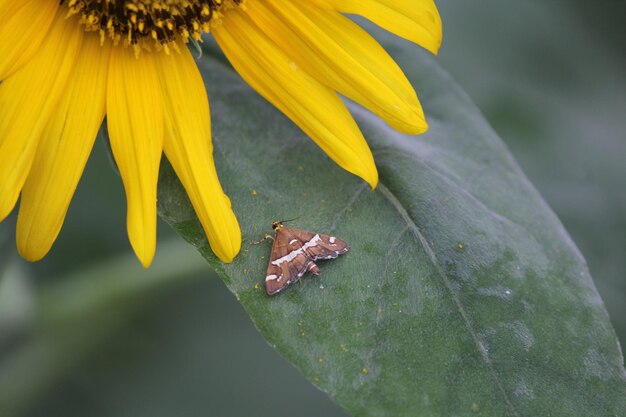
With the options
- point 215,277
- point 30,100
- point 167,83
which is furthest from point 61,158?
point 215,277

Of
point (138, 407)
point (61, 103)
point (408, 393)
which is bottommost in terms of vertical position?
point (138, 407)

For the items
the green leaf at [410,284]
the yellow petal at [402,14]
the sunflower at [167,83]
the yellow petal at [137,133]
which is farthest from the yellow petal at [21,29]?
the yellow petal at [402,14]

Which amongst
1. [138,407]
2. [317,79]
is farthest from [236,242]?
[138,407]

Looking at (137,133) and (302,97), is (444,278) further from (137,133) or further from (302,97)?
(137,133)

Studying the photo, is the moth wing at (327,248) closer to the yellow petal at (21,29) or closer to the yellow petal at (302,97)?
the yellow petal at (302,97)

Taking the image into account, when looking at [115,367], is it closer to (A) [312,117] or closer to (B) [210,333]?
(B) [210,333]
